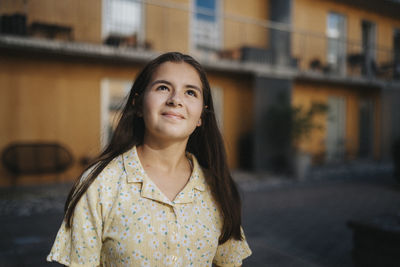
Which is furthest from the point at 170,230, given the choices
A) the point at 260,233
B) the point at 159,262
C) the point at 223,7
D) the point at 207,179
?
the point at 223,7

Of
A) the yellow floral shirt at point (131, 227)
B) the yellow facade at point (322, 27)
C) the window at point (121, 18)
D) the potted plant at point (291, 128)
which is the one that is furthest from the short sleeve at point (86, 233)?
the yellow facade at point (322, 27)

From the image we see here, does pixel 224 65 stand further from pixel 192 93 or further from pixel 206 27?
pixel 192 93

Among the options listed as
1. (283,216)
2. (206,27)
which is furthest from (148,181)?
(206,27)

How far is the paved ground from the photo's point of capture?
9.82 feet

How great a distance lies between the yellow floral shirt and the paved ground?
1.32m

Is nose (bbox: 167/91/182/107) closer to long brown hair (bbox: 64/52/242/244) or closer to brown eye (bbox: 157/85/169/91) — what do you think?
brown eye (bbox: 157/85/169/91)

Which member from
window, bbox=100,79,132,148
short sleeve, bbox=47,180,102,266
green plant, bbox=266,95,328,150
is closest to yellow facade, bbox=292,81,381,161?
green plant, bbox=266,95,328,150

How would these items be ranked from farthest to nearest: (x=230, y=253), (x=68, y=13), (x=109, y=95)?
1. (x=109, y=95)
2. (x=68, y=13)
3. (x=230, y=253)

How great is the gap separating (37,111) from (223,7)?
6.53m

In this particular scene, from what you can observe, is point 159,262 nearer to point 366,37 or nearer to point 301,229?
point 301,229

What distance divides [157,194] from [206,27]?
33.6ft

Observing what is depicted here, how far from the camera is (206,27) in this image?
10.9 m

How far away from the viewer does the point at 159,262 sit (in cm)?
125

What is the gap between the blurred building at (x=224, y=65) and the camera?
804 centimetres
